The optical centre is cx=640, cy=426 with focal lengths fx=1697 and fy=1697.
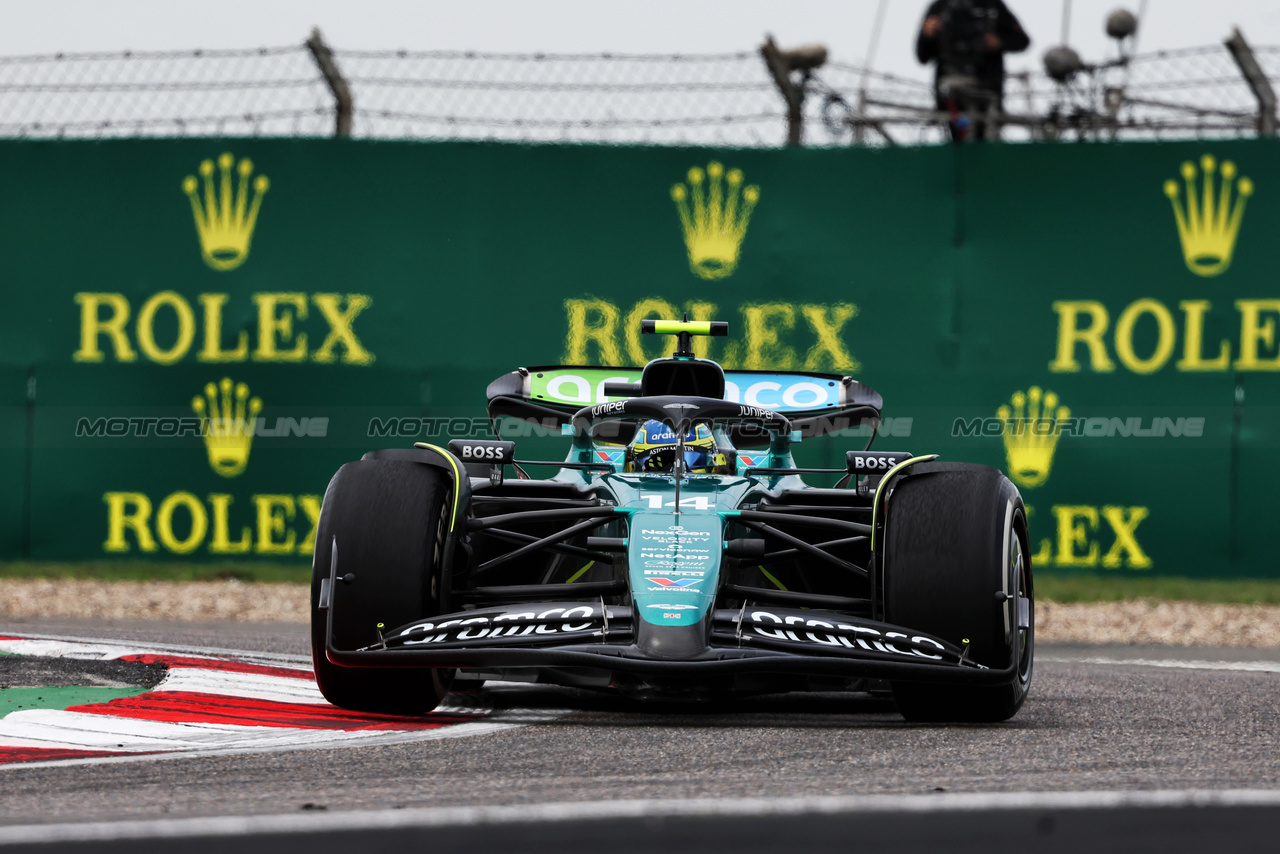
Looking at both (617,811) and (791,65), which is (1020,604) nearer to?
(617,811)

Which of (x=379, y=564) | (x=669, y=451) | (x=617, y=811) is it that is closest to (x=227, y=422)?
(x=669, y=451)

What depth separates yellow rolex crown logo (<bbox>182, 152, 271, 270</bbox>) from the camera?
11.2 m

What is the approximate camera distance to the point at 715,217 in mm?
10984

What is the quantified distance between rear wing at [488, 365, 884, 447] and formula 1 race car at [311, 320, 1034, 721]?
64 centimetres

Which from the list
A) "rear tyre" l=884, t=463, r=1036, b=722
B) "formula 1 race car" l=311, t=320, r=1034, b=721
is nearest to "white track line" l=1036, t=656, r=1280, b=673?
"formula 1 race car" l=311, t=320, r=1034, b=721

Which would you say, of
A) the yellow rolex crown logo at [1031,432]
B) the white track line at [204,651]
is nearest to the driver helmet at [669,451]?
the white track line at [204,651]

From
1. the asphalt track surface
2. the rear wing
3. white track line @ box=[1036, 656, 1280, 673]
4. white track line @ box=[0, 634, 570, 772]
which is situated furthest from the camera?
white track line @ box=[1036, 656, 1280, 673]

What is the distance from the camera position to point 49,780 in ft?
13.5

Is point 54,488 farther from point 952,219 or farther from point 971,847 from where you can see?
point 971,847

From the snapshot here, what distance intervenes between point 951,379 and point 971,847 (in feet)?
25.6

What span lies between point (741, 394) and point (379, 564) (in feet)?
6.97

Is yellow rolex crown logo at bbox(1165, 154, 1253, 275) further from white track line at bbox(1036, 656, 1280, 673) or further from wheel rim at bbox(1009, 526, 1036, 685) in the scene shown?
wheel rim at bbox(1009, 526, 1036, 685)

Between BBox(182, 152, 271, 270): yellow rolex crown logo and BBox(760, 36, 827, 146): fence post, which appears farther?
BBox(182, 152, 271, 270): yellow rolex crown logo

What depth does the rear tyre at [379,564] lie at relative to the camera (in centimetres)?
538
